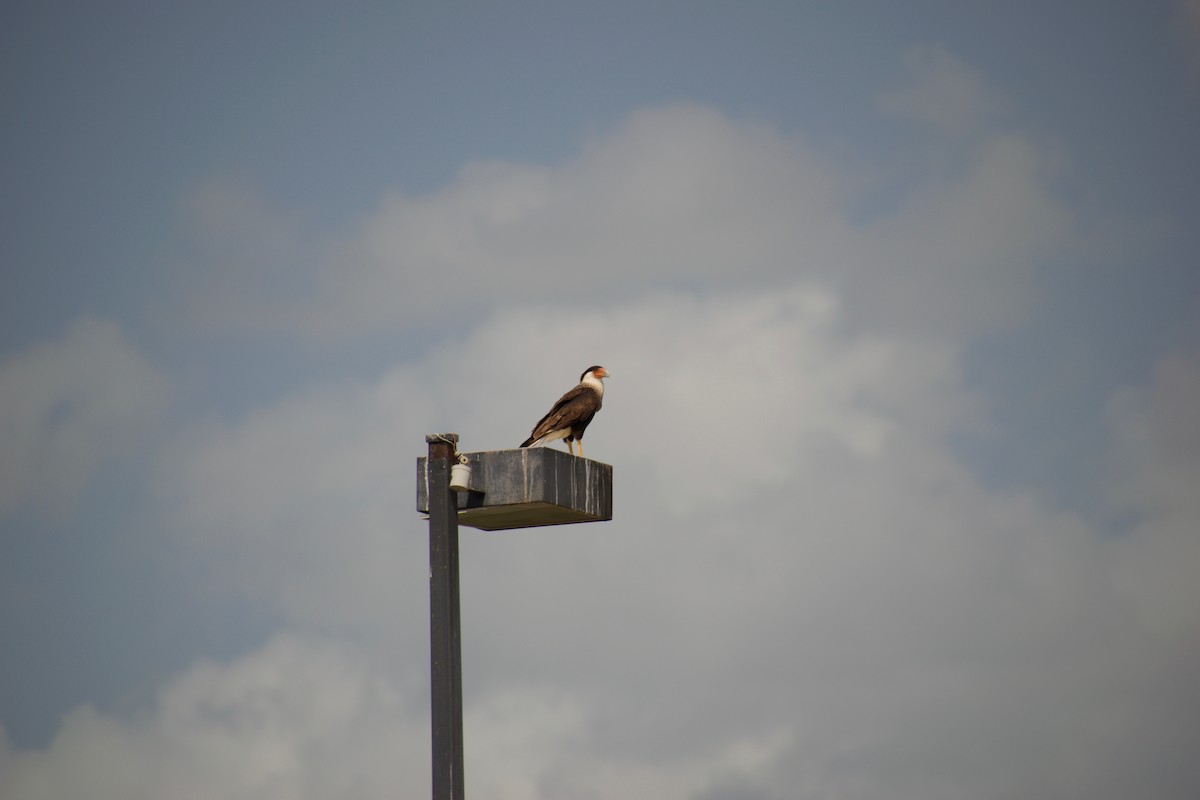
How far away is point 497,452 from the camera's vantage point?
10711 mm

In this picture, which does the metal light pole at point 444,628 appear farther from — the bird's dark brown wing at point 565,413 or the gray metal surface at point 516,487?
the bird's dark brown wing at point 565,413

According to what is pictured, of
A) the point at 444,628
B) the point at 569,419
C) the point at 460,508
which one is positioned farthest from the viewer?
the point at 569,419

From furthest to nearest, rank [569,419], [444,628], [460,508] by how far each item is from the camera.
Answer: [569,419] → [460,508] → [444,628]

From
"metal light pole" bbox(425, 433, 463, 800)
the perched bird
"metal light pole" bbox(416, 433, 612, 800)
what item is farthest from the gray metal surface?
the perched bird

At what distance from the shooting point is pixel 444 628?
9.84 meters

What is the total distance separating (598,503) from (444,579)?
2112mm

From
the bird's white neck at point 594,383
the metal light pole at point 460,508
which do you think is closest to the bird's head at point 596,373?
the bird's white neck at point 594,383

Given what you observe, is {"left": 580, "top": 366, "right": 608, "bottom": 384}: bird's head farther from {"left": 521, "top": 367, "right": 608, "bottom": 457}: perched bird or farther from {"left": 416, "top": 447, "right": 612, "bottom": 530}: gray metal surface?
{"left": 416, "top": 447, "right": 612, "bottom": 530}: gray metal surface

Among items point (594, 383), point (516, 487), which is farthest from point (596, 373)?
point (516, 487)

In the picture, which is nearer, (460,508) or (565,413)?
(460,508)

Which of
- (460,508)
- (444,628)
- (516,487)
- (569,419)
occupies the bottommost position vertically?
(444,628)

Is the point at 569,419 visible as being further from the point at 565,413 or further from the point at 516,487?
the point at 516,487

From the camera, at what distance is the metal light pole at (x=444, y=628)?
954 cm

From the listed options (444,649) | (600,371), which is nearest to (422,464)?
(444,649)
